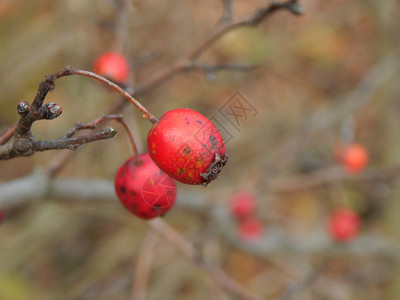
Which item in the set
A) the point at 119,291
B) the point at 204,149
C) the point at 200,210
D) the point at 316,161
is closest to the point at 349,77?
the point at 316,161

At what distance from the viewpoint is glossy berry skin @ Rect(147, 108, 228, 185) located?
963mm

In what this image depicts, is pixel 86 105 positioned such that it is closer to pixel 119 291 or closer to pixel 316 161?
pixel 119 291

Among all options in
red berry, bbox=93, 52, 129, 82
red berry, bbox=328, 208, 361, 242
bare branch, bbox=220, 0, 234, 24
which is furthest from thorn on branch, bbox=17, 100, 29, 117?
red berry, bbox=328, 208, 361, 242

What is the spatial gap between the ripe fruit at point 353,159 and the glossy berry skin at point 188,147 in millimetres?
2233

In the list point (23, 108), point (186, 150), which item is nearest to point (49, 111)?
point (23, 108)

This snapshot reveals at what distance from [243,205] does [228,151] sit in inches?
45.1

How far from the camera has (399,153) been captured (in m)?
3.78

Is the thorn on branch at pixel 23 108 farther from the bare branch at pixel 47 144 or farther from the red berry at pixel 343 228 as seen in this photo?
the red berry at pixel 343 228

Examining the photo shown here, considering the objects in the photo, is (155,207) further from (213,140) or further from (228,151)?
(228,151)

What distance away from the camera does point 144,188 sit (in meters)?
1.18

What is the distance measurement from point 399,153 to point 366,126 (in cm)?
180

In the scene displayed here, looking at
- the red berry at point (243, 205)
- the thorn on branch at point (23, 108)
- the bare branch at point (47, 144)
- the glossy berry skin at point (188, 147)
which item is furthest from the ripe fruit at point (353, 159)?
the thorn on branch at point (23, 108)

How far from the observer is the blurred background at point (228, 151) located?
3.30 metres

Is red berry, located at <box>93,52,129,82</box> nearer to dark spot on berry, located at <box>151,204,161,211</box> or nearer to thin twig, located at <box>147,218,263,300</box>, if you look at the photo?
thin twig, located at <box>147,218,263,300</box>
